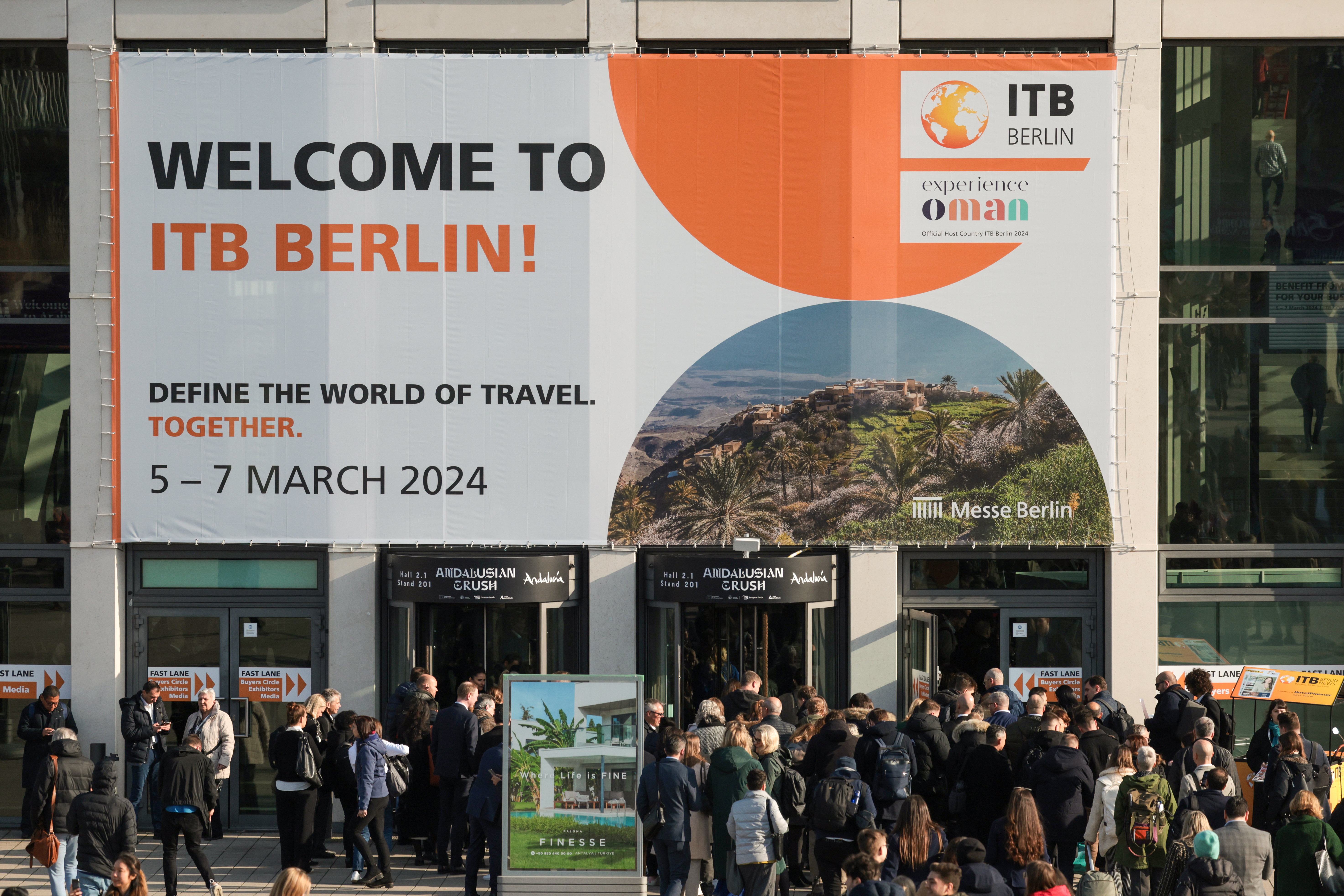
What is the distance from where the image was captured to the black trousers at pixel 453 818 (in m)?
12.4

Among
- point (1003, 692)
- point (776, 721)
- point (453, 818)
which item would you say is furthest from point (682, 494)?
point (453, 818)

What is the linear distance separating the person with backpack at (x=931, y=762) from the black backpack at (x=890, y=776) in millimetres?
503

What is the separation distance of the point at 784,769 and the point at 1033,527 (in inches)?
215

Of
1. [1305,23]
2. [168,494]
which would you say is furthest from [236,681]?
[1305,23]

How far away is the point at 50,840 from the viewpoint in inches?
429

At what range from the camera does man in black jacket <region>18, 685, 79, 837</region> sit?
13.9 meters

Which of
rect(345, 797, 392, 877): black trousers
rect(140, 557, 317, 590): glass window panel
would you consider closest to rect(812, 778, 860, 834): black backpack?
rect(345, 797, 392, 877): black trousers

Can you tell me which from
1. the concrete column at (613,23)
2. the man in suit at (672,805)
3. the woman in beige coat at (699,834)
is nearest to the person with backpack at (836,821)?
the woman in beige coat at (699,834)

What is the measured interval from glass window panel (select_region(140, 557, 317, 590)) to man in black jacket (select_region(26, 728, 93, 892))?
13.5 feet

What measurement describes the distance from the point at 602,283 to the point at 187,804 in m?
7.08

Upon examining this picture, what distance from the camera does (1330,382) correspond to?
603 inches

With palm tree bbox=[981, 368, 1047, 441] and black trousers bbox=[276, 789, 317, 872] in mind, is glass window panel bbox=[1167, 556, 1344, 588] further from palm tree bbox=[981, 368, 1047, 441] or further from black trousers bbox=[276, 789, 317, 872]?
black trousers bbox=[276, 789, 317, 872]

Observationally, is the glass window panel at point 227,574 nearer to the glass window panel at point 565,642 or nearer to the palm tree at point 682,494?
the glass window panel at point 565,642

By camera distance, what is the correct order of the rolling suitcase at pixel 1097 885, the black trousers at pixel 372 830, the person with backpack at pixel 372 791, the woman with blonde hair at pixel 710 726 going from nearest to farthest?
the rolling suitcase at pixel 1097 885 → the woman with blonde hair at pixel 710 726 → the person with backpack at pixel 372 791 → the black trousers at pixel 372 830
